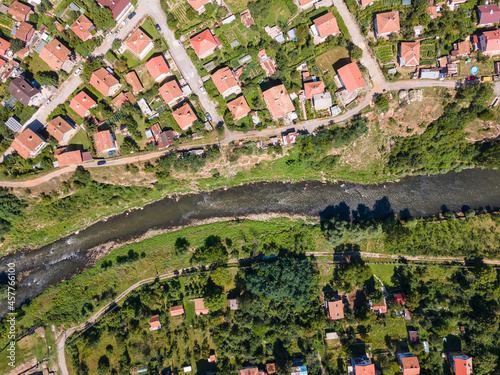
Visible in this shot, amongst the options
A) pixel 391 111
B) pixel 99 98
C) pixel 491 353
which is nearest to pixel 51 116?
pixel 99 98

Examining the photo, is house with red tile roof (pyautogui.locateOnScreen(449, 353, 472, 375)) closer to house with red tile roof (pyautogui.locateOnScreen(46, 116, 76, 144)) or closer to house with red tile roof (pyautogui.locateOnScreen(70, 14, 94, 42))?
house with red tile roof (pyautogui.locateOnScreen(46, 116, 76, 144))

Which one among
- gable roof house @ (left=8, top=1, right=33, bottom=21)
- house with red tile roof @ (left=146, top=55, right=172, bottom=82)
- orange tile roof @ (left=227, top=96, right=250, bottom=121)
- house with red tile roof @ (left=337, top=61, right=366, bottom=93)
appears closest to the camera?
house with red tile roof @ (left=337, top=61, right=366, bottom=93)

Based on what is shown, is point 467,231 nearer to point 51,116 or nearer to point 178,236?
point 178,236

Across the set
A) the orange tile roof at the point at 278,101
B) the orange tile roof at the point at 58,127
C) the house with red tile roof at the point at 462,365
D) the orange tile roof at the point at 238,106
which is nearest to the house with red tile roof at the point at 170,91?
the orange tile roof at the point at 238,106

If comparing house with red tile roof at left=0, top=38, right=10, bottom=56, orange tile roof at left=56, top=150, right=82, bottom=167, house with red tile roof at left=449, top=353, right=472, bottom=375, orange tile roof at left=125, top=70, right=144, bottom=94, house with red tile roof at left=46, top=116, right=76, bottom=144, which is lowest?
house with red tile roof at left=449, top=353, right=472, bottom=375

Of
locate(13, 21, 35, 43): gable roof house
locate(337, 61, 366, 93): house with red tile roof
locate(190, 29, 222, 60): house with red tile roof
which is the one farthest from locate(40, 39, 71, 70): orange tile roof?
locate(337, 61, 366, 93): house with red tile roof

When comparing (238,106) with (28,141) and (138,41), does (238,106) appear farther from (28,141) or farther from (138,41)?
(28,141)

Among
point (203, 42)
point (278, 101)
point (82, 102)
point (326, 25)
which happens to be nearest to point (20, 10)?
point (82, 102)

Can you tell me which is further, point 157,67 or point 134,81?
point 134,81
